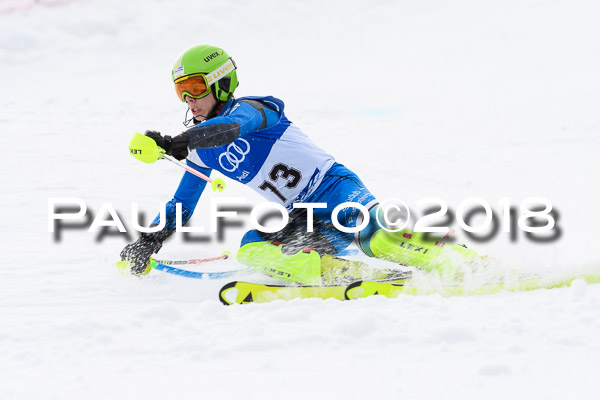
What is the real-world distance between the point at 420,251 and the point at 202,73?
169cm

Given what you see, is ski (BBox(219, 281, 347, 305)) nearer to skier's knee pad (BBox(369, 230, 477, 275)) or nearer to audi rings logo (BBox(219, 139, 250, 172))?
skier's knee pad (BBox(369, 230, 477, 275))

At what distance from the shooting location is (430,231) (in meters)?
3.77

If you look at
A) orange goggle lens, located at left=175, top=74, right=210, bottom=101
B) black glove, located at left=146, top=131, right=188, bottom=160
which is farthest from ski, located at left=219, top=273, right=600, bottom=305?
orange goggle lens, located at left=175, top=74, right=210, bottom=101

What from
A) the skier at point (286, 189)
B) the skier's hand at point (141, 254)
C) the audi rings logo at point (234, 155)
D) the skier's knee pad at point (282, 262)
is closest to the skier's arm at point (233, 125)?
the skier at point (286, 189)

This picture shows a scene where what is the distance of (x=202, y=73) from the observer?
150 inches

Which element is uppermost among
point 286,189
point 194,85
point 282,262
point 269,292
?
point 194,85

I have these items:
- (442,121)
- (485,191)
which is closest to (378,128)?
(442,121)

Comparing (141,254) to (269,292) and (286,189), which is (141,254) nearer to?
(286,189)

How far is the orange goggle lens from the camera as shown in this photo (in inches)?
150

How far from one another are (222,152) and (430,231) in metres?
1.37

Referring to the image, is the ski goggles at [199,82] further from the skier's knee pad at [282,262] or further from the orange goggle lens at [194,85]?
the skier's knee pad at [282,262]

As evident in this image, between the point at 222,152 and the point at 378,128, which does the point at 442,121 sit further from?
the point at 222,152

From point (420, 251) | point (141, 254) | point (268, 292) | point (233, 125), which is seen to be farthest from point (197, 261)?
point (420, 251)

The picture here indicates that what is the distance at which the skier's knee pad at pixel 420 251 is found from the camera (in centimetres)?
356
